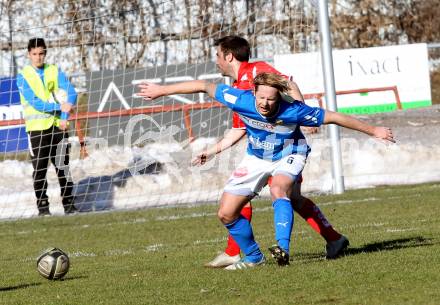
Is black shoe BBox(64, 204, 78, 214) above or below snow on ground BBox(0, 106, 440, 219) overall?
below

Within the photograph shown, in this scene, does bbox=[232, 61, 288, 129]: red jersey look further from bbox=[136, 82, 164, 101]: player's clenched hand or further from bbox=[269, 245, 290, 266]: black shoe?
bbox=[269, 245, 290, 266]: black shoe

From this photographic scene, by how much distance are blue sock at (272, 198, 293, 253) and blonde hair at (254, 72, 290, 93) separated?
0.75 meters

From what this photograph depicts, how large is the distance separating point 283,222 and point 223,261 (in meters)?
0.84

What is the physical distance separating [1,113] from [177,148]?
3.11 metres

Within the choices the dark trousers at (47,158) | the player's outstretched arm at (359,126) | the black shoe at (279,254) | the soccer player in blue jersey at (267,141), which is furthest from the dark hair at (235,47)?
the dark trousers at (47,158)

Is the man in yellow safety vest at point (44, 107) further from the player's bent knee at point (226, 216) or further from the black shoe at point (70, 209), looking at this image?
the player's bent knee at point (226, 216)

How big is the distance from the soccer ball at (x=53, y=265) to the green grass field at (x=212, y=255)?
7 centimetres

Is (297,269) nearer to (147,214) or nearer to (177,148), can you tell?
(147,214)

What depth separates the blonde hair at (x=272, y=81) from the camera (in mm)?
6980

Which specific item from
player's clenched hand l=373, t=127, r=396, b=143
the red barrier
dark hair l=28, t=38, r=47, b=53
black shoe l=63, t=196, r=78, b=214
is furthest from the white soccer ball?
player's clenched hand l=373, t=127, r=396, b=143

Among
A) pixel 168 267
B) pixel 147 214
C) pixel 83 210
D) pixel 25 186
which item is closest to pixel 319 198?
pixel 147 214

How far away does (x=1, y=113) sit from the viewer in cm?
1712

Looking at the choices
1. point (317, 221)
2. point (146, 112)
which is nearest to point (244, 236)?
point (317, 221)

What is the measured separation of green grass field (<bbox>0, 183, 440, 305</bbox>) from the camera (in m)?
5.96
